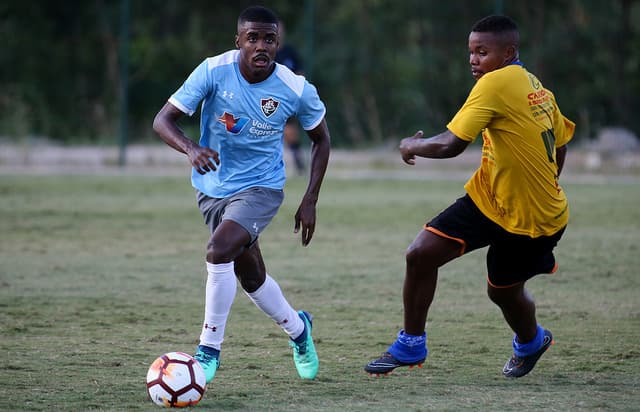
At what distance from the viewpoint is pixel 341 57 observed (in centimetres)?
2436

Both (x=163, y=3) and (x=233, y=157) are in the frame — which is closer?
(x=233, y=157)

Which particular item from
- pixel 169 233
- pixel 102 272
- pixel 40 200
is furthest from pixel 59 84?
pixel 102 272

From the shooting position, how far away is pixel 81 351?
648 cm

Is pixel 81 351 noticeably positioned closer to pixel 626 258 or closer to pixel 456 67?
pixel 626 258

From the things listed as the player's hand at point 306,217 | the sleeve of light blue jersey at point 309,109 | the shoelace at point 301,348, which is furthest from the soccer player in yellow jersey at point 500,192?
the sleeve of light blue jersey at point 309,109

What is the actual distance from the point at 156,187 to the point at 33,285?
931 centimetres

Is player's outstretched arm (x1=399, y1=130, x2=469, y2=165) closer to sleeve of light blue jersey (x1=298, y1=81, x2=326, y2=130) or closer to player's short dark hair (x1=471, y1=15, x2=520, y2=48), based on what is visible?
player's short dark hair (x1=471, y1=15, x2=520, y2=48)

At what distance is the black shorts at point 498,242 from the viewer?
580 cm

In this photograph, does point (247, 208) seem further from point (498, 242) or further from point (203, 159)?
point (498, 242)

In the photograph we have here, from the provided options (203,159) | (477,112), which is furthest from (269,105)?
(477,112)

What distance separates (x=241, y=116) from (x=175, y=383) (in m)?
1.64

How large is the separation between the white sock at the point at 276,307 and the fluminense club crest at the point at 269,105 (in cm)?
97

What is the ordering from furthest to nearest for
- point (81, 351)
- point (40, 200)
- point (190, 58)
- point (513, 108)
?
point (190, 58) < point (40, 200) < point (81, 351) < point (513, 108)

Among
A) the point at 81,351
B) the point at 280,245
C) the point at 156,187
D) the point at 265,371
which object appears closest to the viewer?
the point at 265,371
